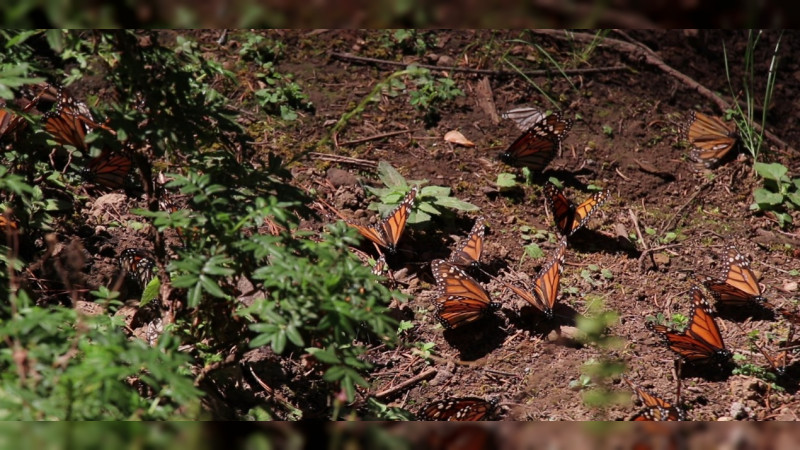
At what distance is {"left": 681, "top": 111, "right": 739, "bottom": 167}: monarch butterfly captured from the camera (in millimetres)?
4746

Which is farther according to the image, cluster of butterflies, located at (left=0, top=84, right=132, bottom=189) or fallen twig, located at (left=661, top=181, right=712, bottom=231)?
fallen twig, located at (left=661, top=181, right=712, bottom=231)

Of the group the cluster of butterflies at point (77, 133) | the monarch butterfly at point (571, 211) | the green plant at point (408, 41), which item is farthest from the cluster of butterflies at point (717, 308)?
the cluster of butterflies at point (77, 133)

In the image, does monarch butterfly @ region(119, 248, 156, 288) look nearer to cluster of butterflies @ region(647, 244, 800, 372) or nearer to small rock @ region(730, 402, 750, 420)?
cluster of butterflies @ region(647, 244, 800, 372)

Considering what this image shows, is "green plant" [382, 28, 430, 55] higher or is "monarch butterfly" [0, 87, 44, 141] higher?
"monarch butterfly" [0, 87, 44, 141]

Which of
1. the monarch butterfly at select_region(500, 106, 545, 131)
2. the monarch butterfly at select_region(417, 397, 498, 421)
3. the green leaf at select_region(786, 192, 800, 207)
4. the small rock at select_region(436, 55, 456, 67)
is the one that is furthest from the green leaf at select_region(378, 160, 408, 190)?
the green leaf at select_region(786, 192, 800, 207)

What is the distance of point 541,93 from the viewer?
5.04m

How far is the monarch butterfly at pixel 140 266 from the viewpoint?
3391mm

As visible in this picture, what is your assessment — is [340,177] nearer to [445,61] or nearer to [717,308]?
[445,61]

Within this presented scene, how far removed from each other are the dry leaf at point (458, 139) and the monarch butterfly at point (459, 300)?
122 centimetres

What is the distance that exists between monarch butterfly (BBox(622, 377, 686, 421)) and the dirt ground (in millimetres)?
95

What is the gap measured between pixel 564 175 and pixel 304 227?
5.40ft

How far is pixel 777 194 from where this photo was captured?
4465 millimetres

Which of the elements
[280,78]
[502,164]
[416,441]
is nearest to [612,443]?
[416,441]

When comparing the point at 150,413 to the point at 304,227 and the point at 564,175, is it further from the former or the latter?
the point at 564,175
